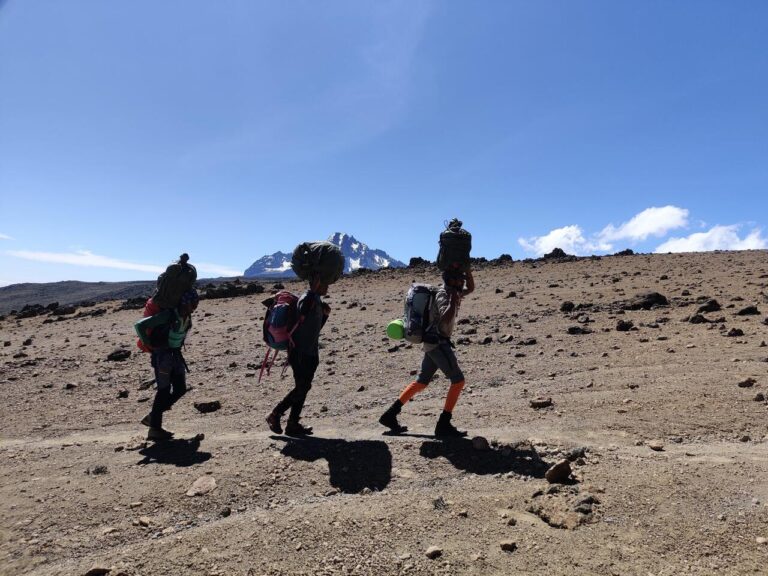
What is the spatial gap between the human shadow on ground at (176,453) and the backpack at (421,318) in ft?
8.10

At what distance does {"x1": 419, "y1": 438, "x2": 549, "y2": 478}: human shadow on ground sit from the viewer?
4.86m

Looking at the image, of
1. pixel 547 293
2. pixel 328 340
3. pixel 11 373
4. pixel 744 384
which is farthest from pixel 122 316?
pixel 744 384

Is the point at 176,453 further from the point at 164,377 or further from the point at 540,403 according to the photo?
the point at 540,403

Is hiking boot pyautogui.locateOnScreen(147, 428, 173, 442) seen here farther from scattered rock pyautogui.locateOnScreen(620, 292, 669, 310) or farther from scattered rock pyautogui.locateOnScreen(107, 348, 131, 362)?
scattered rock pyautogui.locateOnScreen(620, 292, 669, 310)

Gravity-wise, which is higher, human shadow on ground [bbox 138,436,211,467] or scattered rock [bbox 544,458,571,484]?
scattered rock [bbox 544,458,571,484]

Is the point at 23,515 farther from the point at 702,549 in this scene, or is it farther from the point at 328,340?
the point at 328,340

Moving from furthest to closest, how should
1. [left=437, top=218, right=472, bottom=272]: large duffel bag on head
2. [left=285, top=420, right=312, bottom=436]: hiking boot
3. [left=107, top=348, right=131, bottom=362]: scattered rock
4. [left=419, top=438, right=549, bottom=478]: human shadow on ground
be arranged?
[left=107, top=348, right=131, bottom=362]: scattered rock
[left=285, top=420, right=312, bottom=436]: hiking boot
[left=437, top=218, right=472, bottom=272]: large duffel bag on head
[left=419, top=438, right=549, bottom=478]: human shadow on ground

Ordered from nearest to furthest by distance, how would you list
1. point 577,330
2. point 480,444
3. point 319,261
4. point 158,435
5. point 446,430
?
point 480,444 → point 446,430 → point 319,261 → point 158,435 → point 577,330

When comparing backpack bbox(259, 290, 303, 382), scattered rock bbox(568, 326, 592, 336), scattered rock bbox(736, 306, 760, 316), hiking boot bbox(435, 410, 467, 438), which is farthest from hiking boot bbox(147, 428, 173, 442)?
scattered rock bbox(736, 306, 760, 316)

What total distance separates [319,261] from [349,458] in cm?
210

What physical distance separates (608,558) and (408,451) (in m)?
2.30

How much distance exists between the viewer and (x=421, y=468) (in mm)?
4977

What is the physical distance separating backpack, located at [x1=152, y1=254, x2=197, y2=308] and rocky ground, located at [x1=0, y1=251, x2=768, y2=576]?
5.34 feet

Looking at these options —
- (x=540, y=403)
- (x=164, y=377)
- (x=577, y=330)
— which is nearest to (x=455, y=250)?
(x=540, y=403)
